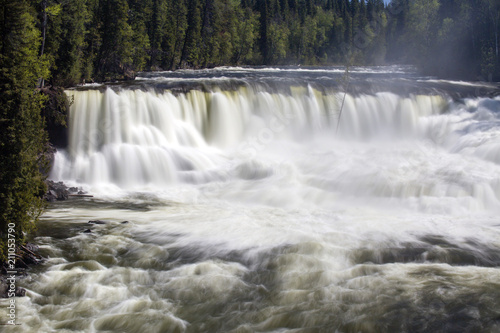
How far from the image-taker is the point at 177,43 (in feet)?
210

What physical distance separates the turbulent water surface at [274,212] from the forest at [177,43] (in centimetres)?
204

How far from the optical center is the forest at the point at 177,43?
9.50 metres

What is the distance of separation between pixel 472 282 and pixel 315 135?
716 inches

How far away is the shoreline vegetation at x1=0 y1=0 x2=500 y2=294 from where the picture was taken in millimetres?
9484

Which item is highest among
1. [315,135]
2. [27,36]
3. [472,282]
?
[27,36]

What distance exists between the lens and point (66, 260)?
1034cm

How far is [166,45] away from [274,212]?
5069 cm

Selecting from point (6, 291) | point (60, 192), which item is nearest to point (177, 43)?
point (60, 192)

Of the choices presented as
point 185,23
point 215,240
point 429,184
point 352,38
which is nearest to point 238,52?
point 185,23

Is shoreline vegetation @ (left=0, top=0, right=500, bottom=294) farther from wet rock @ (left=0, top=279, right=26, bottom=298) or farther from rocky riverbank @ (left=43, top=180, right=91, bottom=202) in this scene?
wet rock @ (left=0, top=279, right=26, bottom=298)

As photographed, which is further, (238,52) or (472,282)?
(238,52)

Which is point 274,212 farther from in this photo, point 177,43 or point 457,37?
point 177,43

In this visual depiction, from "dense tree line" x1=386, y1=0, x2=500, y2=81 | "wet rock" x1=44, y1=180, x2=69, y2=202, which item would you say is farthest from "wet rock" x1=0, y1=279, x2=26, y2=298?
"dense tree line" x1=386, y1=0, x2=500, y2=81

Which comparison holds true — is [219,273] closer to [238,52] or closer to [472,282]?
[472,282]
